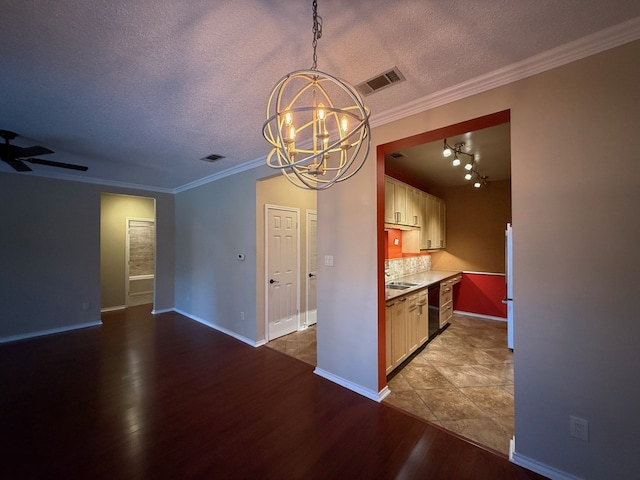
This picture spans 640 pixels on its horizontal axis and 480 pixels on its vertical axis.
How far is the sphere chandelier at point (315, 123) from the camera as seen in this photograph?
968 millimetres

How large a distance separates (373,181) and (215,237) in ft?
10.6

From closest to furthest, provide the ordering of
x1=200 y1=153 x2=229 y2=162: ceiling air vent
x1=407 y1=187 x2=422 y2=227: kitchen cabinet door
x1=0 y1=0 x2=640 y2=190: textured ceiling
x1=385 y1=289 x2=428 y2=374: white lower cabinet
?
x1=0 y1=0 x2=640 y2=190: textured ceiling < x1=385 y1=289 x2=428 y2=374: white lower cabinet < x1=200 y1=153 x2=229 y2=162: ceiling air vent < x1=407 y1=187 x2=422 y2=227: kitchen cabinet door

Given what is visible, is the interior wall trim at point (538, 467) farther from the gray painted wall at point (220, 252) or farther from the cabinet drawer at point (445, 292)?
the gray painted wall at point (220, 252)

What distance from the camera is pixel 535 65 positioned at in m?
1.65

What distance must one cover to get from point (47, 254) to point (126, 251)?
5.65 feet

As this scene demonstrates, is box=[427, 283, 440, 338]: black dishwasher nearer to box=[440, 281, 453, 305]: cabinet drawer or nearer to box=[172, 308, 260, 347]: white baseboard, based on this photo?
box=[440, 281, 453, 305]: cabinet drawer

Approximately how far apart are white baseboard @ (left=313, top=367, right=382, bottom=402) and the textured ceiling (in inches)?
106

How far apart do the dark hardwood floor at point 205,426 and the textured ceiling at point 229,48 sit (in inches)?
106

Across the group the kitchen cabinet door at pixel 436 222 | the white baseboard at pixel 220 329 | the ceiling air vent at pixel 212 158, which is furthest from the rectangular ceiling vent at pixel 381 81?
the white baseboard at pixel 220 329

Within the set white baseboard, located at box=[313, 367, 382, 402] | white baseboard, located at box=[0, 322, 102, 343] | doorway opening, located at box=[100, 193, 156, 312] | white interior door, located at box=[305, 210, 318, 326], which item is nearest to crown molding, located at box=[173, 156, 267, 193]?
doorway opening, located at box=[100, 193, 156, 312]

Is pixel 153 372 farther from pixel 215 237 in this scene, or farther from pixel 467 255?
pixel 467 255

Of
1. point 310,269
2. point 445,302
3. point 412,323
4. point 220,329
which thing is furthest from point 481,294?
point 220,329

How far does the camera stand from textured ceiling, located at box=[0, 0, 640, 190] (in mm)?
1280

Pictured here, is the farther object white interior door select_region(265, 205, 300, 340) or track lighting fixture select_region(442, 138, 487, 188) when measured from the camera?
white interior door select_region(265, 205, 300, 340)
